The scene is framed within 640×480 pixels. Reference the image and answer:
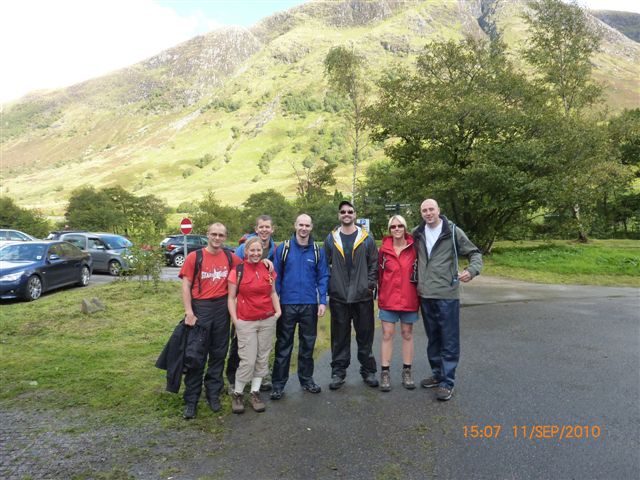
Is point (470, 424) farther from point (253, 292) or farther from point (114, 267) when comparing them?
point (114, 267)

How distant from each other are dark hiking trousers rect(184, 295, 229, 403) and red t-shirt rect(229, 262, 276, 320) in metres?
0.20

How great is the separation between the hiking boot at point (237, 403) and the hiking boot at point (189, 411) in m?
0.38

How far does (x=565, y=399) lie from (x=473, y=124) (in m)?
15.2

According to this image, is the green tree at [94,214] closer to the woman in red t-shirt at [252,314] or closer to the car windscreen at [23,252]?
the car windscreen at [23,252]

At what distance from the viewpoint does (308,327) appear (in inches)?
187

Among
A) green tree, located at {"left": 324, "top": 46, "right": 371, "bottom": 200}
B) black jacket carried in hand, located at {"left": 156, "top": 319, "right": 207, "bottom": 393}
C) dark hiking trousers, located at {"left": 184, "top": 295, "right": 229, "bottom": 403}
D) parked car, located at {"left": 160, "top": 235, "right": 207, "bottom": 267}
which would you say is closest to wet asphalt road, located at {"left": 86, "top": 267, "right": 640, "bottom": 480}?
dark hiking trousers, located at {"left": 184, "top": 295, "right": 229, "bottom": 403}

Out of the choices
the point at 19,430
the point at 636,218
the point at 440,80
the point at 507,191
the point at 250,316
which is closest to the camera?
the point at 19,430

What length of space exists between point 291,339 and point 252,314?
0.60m

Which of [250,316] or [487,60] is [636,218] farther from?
[250,316]

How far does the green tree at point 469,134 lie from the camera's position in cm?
1686

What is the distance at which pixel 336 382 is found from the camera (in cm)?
485

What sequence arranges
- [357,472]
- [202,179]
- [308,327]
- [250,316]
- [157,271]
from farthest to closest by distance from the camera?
1. [202,179]
2. [157,271]
3. [308,327]
4. [250,316]
5. [357,472]

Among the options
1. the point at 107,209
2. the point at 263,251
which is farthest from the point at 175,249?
the point at 107,209

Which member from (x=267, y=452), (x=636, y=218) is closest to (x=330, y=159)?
(x=636, y=218)
